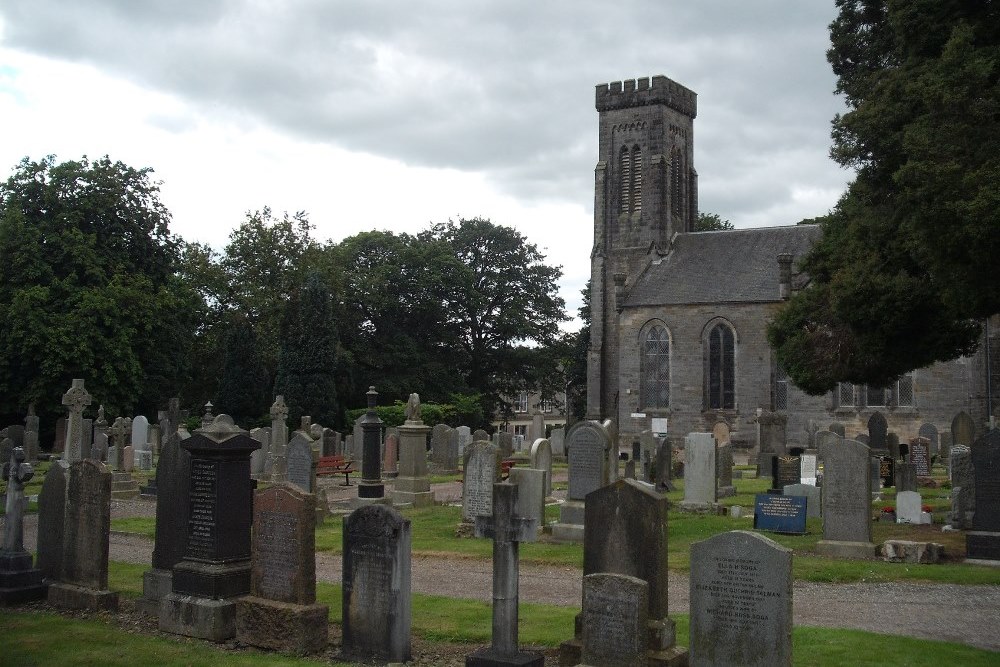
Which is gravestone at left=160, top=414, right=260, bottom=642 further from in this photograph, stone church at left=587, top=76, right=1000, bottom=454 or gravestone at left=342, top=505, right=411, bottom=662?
→ stone church at left=587, top=76, right=1000, bottom=454

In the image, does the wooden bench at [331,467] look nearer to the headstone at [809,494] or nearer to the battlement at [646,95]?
the headstone at [809,494]

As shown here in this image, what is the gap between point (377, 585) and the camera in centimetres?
815

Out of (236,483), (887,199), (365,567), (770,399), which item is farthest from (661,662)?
(770,399)

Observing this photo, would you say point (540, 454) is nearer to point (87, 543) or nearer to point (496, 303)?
point (87, 543)

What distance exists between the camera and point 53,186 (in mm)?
39281

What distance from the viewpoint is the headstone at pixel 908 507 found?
1620cm

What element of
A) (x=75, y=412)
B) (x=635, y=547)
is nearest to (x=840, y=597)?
A: (x=635, y=547)

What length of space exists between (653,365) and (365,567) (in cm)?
3723

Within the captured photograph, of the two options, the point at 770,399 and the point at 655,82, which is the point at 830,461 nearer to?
the point at 770,399

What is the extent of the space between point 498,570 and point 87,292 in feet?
111

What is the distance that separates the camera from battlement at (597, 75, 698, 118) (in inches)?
1917

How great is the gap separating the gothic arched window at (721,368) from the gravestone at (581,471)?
95.3 feet

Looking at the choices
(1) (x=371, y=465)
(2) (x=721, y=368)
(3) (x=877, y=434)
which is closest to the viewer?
(1) (x=371, y=465)

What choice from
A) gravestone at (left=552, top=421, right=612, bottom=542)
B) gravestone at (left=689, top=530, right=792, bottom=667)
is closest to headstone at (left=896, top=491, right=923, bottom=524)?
gravestone at (left=552, top=421, right=612, bottom=542)
